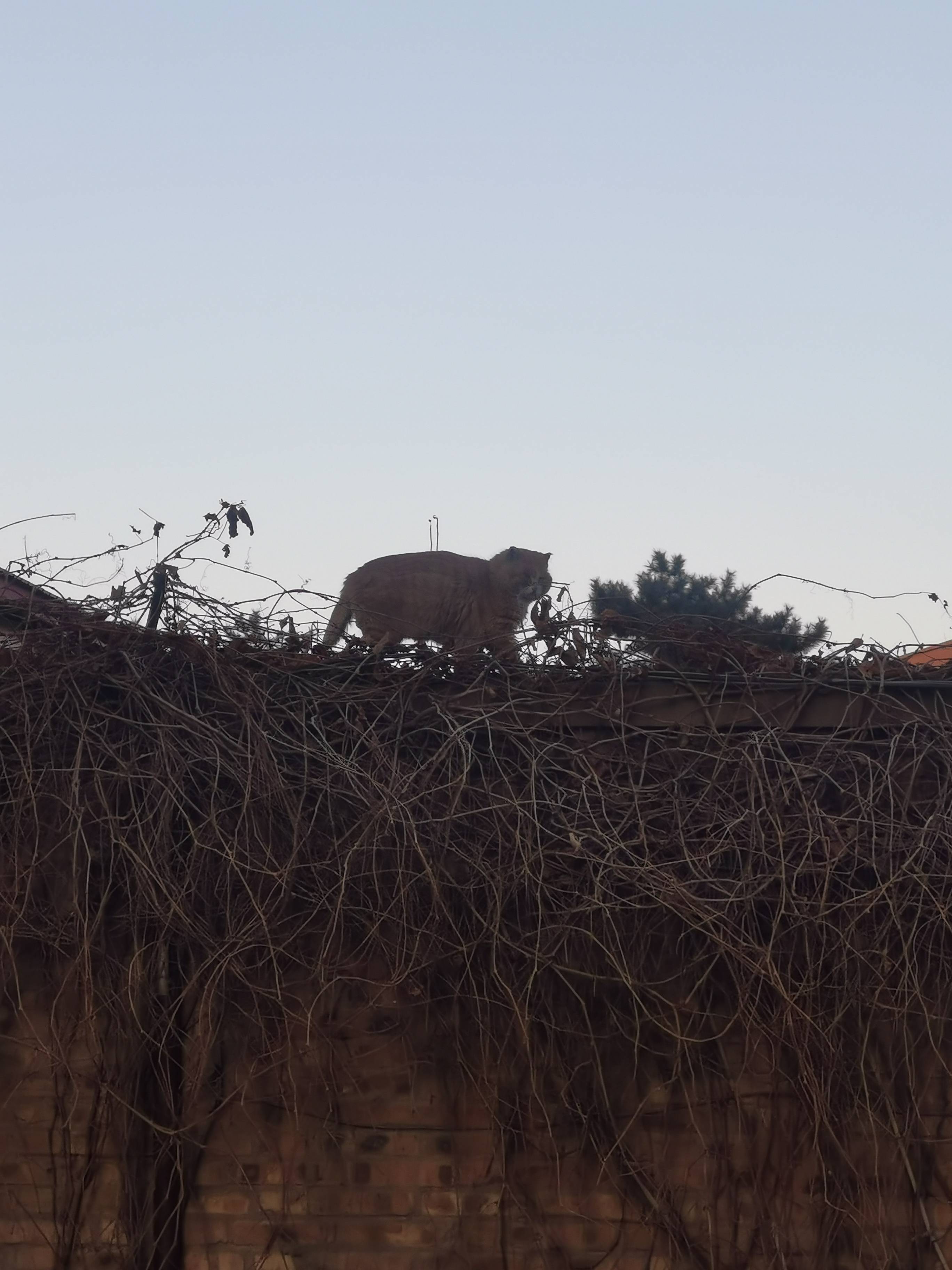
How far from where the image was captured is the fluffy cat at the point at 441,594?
5543 millimetres

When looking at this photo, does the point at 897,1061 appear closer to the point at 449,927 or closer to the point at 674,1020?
the point at 674,1020

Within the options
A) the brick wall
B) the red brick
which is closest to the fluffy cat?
the brick wall

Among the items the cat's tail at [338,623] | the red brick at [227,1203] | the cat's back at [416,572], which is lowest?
the red brick at [227,1203]

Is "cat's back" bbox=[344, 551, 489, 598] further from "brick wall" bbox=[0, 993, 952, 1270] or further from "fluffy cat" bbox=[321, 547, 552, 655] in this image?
"brick wall" bbox=[0, 993, 952, 1270]

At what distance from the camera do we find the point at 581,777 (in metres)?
4.04

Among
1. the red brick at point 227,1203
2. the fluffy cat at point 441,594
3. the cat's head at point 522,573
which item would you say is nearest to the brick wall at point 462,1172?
the red brick at point 227,1203

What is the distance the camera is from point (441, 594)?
593 centimetres

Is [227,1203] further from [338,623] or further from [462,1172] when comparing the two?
[338,623]

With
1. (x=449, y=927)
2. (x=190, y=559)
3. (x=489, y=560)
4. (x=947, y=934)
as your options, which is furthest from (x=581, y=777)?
(x=489, y=560)

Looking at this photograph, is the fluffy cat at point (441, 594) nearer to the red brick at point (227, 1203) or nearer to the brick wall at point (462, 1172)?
the brick wall at point (462, 1172)

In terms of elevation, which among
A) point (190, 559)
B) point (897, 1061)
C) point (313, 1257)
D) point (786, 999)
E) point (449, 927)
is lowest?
point (313, 1257)

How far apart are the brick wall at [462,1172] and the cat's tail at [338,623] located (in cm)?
136

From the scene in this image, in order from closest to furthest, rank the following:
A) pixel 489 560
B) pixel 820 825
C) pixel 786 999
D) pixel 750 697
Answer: pixel 786 999 → pixel 820 825 → pixel 750 697 → pixel 489 560

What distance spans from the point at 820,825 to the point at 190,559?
2.52m
